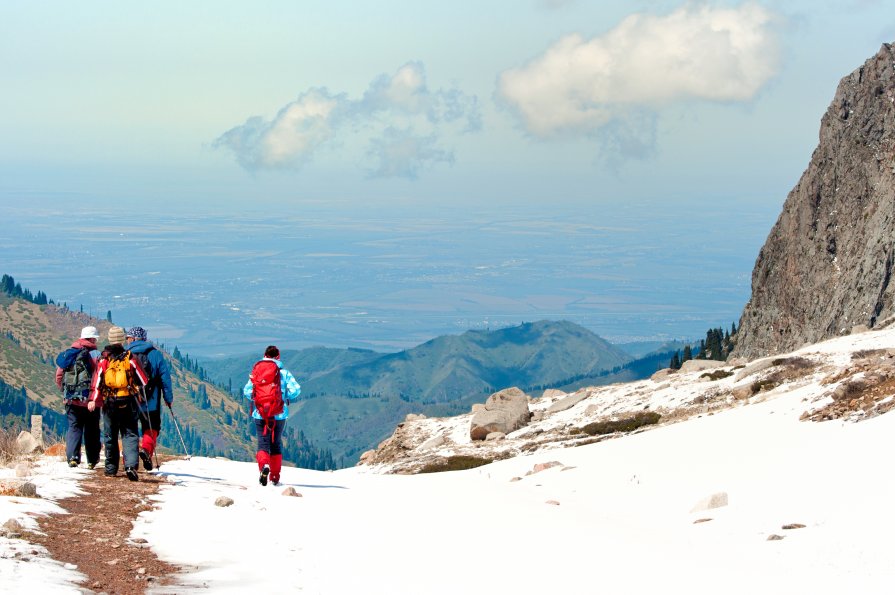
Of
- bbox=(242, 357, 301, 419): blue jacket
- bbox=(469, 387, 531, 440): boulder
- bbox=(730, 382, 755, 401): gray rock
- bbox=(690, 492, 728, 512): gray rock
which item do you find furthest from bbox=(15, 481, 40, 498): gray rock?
bbox=(469, 387, 531, 440): boulder

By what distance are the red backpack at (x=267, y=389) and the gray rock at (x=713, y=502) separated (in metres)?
8.00

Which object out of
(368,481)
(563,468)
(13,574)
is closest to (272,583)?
(13,574)

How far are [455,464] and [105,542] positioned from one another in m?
27.4

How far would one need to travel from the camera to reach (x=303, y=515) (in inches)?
619

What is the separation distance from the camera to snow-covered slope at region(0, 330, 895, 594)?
12.1m

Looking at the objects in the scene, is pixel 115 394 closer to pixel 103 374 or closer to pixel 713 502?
pixel 103 374

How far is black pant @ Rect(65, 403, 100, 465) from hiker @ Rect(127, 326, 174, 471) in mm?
902

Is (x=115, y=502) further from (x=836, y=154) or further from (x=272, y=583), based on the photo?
(x=836, y=154)

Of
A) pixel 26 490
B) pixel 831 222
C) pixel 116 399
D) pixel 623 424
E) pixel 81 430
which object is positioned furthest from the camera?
pixel 831 222

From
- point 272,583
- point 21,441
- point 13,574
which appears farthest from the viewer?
point 21,441

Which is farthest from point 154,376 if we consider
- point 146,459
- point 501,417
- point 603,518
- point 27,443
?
point 501,417

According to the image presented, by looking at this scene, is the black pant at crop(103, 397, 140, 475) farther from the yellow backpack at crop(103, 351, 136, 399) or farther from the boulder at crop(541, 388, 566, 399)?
the boulder at crop(541, 388, 566, 399)

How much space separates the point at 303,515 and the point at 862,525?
323 inches

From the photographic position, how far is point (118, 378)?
60.3 feet
